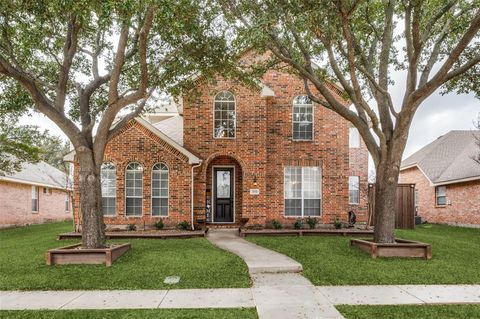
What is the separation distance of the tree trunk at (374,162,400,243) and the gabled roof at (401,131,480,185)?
11.4 meters

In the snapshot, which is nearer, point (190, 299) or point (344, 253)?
point (190, 299)

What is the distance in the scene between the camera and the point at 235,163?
16.3m

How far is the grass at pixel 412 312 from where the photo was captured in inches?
204

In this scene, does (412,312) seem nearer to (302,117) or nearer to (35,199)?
(302,117)

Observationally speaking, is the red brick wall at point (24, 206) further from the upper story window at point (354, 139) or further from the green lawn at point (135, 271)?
the upper story window at point (354, 139)

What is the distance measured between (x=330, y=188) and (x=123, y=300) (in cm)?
1172

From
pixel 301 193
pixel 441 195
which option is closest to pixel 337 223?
pixel 301 193

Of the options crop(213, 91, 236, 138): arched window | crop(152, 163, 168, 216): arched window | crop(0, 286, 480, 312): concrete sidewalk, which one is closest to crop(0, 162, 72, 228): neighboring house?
crop(152, 163, 168, 216): arched window

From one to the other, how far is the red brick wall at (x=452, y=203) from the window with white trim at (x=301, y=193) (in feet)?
31.3

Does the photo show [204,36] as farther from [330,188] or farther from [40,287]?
[330,188]

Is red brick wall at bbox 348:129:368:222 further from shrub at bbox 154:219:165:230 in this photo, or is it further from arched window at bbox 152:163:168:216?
shrub at bbox 154:219:165:230

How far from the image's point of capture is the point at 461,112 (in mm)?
34344

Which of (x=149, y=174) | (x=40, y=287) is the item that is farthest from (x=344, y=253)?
(x=149, y=174)

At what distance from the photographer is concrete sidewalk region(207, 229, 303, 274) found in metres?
7.89
